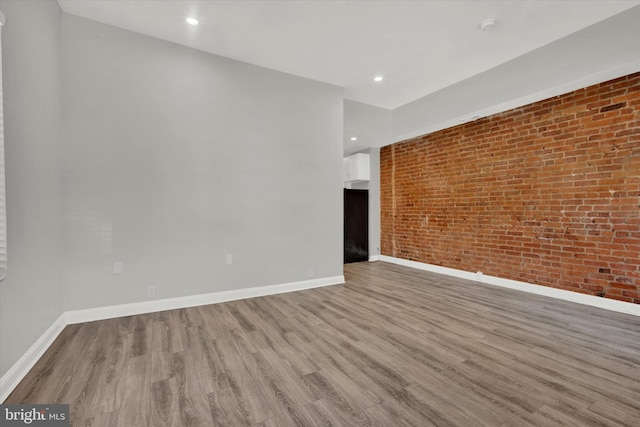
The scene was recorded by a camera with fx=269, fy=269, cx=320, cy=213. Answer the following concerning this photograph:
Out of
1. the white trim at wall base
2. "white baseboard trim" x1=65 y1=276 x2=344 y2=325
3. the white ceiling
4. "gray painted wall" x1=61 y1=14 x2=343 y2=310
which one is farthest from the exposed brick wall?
"white baseboard trim" x1=65 y1=276 x2=344 y2=325

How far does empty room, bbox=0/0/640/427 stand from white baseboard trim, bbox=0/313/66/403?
0.10ft

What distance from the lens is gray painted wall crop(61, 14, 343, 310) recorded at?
2865mm

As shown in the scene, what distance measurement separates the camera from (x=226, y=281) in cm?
354

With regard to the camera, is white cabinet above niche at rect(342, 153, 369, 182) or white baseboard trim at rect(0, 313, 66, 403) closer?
white baseboard trim at rect(0, 313, 66, 403)

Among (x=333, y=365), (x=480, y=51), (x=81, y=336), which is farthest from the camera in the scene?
(x=480, y=51)

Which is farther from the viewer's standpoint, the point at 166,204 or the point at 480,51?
the point at 480,51

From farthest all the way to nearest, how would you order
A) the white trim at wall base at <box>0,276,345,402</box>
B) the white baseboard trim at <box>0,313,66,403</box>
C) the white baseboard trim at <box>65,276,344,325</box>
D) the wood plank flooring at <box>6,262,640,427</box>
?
the white baseboard trim at <box>65,276,344,325</box>, the white trim at wall base at <box>0,276,345,402</box>, the white baseboard trim at <box>0,313,66,403</box>, the wood plank flooring at <box>6,262,640,427</box>

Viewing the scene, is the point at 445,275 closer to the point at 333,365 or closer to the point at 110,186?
the point at 333,365

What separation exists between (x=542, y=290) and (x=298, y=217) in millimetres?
3594

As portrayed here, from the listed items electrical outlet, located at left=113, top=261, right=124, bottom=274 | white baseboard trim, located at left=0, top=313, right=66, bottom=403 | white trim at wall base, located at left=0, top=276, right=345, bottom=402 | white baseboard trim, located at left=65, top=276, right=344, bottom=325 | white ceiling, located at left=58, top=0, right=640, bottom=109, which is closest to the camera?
white baseboard trim, located at left=0, top=313, right=66, bottom=403

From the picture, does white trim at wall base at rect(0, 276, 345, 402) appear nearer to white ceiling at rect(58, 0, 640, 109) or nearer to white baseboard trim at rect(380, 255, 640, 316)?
white baseboard trim at rect(380, 255, 640, 316)

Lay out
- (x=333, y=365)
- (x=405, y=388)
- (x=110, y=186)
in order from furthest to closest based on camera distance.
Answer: (x=110, y=186) → (x=333, y=365) → (x=405, y=388)

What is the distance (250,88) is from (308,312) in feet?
10.0

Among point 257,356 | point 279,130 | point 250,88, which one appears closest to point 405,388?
point 257,356
